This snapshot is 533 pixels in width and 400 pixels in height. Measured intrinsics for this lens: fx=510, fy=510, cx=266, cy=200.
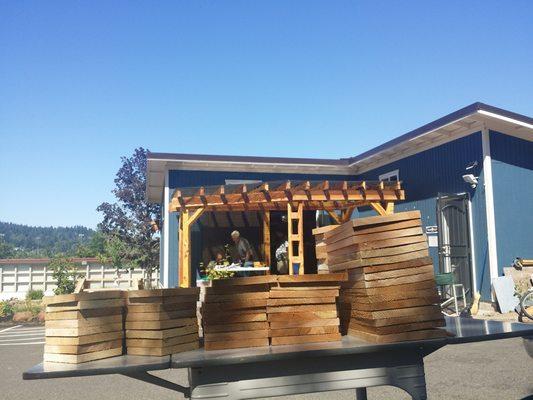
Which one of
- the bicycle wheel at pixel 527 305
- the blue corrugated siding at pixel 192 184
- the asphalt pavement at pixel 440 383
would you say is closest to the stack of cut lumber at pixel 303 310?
the asphalt pavement at pixel 440 383

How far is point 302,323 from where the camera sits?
2766 millimetres

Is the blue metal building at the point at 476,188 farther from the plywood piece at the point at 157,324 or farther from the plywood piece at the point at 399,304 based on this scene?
the plywood piece at the point at 157,324

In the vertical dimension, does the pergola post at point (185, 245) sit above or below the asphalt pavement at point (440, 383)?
above

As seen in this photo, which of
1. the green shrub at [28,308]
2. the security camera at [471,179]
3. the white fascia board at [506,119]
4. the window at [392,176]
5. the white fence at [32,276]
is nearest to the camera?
the white fascia board at [506,119]

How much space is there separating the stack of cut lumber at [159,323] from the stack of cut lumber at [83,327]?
0.26 ft

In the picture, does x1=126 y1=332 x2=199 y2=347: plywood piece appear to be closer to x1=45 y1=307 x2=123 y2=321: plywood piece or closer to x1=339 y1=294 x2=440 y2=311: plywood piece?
x1=45 y1=307 x2=123 y2=321: plywood piece

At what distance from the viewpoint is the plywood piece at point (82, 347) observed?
99.5 inches

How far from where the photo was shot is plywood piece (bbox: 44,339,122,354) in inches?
99.5

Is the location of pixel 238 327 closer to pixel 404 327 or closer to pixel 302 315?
pixel 302 315

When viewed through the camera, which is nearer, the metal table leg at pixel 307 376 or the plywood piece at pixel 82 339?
the metal table leg at pixel 307 376

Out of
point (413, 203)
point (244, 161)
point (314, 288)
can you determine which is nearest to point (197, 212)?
point (244, 161)

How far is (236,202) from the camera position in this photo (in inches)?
486

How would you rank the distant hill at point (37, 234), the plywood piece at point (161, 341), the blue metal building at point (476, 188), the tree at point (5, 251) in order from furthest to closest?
the distant hill at point (37, 234), the tree at point (5, 251), the blue metal building at point (476, 188), the plywood piece at point (161, 341)

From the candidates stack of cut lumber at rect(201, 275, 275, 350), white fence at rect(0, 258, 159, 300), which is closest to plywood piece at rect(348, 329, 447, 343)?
stack of cut lumber at rect(201, 275, 275, 350)
